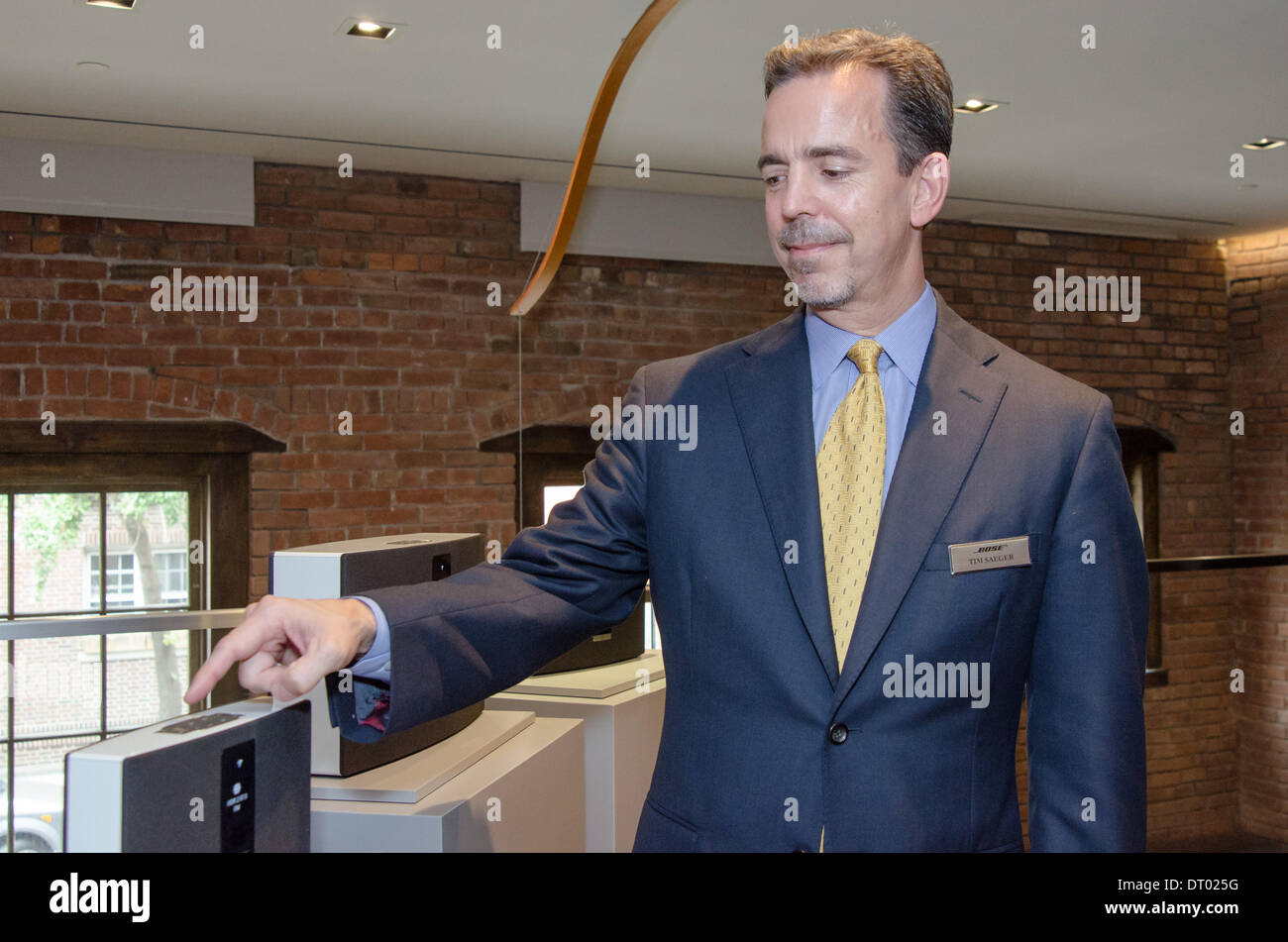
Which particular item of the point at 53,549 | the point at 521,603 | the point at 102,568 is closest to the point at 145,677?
the point at 102,568

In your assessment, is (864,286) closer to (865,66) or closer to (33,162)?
(865,66)

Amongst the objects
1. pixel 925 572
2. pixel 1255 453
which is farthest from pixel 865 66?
Result: pixel 1255 453

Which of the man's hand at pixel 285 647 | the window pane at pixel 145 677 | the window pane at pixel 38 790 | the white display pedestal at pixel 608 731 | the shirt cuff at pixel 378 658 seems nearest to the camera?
the man's hand at pixel 285 647

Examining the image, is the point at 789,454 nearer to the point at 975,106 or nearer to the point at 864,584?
the point at 864,584

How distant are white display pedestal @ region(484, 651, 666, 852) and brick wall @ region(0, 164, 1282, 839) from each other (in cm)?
220

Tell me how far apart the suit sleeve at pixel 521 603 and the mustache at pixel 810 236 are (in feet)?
0.76

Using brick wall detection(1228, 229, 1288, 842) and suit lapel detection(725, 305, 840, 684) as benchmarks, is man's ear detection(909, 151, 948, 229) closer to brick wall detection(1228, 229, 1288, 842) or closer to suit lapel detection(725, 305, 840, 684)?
suit lapel detection(725, 305, 840, 684)

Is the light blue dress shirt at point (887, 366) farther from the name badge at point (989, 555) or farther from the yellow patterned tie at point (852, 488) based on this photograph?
the name badge at point (989, 555)

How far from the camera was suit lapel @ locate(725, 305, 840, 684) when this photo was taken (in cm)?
109

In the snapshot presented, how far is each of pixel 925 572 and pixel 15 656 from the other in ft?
12.7

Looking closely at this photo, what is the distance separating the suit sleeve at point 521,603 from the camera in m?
1.00

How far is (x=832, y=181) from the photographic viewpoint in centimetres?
115

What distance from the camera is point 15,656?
3982 mm

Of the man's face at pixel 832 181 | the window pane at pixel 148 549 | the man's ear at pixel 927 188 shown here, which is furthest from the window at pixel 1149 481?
the man's face at pixel 832 181
